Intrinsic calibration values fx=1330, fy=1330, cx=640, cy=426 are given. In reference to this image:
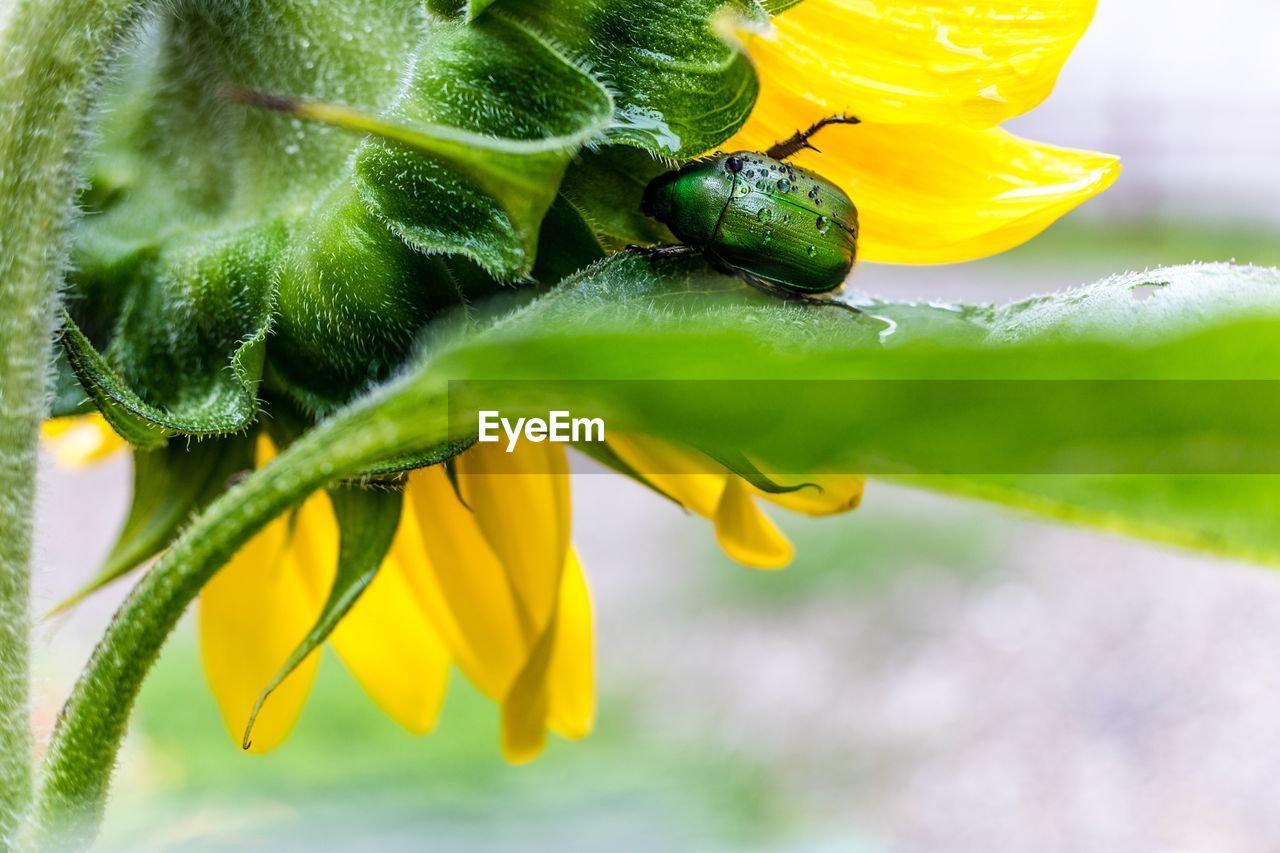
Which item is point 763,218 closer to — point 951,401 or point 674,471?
point 674,471

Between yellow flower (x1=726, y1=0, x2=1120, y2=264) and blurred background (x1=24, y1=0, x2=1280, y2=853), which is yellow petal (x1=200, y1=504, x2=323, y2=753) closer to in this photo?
yellow flower (x1=726, y1=0, x2=1120, y2=264)

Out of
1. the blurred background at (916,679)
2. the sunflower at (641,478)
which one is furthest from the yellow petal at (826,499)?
the blurred background at (916,679)

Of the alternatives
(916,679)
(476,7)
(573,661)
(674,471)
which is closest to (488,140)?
(476,7)

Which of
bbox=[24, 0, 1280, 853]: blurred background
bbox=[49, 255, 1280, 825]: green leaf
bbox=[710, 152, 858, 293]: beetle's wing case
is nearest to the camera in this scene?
bbox=[49, 255, 1280, 825]: green leaf

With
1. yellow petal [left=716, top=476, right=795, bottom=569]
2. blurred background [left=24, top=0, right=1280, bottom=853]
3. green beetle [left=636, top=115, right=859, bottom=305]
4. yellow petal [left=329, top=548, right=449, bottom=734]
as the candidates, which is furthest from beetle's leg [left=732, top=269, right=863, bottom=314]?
blurred background [left=24, top=0, right=1280, bottom=853]

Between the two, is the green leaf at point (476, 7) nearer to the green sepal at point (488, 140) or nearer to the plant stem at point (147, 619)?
the green sepal at point (488, 140)

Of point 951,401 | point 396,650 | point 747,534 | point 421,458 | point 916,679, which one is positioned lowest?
point 916,679

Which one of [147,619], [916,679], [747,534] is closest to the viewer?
[147,619]
